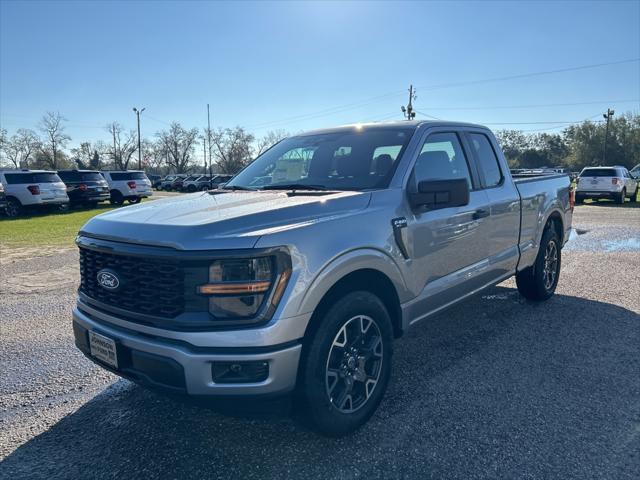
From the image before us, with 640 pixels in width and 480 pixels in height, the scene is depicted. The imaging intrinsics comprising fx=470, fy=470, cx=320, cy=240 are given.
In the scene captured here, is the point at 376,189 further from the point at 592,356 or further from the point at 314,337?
the point at 592,356

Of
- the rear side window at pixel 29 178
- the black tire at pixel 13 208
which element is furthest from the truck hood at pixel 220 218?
the rear side window at pixel 29 178

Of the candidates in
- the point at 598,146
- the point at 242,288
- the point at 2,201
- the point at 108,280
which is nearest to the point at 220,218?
the point at 242,288

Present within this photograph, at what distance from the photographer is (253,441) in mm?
2848

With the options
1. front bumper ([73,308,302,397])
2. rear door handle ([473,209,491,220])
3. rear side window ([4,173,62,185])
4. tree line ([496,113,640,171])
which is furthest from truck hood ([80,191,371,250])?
tree line ([496,113,640,171])

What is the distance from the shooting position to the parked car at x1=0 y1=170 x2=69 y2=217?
57.2 feet

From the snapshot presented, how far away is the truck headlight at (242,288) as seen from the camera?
232 centimetres

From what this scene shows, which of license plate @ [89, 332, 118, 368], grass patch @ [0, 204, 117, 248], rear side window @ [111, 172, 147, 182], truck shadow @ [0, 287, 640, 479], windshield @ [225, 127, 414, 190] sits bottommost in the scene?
truck shadow @ [0, 287, 640, 479]

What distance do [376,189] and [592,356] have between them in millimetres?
2478

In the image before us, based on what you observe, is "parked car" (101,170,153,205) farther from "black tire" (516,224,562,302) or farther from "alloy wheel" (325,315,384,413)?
"alloy wheel" (325,315,384,413)

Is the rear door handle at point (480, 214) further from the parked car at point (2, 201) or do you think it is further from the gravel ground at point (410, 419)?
the parked car at point (2, 201)

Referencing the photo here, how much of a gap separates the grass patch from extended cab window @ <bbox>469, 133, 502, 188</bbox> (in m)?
9.31

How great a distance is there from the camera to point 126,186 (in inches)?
946

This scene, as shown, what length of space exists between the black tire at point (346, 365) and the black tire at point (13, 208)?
18.5 meters

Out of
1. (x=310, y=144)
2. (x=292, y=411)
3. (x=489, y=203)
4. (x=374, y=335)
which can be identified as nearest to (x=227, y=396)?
(x=292, y=411)
